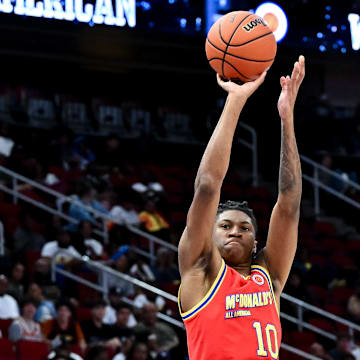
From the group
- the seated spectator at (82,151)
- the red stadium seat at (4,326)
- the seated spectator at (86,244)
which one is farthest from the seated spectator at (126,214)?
the red stadium seat at (4,326)

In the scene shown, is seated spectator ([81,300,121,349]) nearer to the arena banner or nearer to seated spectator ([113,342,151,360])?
seated spectator ([113,342,151,360])

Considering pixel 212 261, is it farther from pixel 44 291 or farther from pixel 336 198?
pixel 336 198

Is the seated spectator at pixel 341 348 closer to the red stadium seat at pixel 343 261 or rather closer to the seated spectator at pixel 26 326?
the red stadium seat at pixel 343 261

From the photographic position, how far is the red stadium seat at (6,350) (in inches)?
282

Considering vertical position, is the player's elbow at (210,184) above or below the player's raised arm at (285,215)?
above

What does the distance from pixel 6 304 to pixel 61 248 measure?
142 cm

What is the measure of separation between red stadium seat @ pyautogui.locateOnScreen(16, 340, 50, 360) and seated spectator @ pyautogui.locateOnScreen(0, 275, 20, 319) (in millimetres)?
680

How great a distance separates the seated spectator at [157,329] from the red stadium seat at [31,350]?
119 cm

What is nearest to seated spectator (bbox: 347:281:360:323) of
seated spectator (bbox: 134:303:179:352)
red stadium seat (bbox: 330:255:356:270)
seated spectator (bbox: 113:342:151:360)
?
red stadium seat (bbox: 330:255:356:270)

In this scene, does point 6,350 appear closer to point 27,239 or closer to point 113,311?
point 113,311

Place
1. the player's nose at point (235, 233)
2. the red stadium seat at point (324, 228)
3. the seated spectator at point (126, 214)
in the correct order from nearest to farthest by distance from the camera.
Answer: the player's nose at point (235, 233) < the seated spectator at point (126, 214) < the red stadium seat at point (324, 228)

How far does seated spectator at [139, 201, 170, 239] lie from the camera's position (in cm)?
1092

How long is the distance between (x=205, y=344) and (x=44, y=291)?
17.7 ft

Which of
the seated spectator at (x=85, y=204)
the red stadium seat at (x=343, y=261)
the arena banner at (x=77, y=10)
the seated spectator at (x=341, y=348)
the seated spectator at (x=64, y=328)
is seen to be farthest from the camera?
the red stadium seat at (x=343, y=261)
